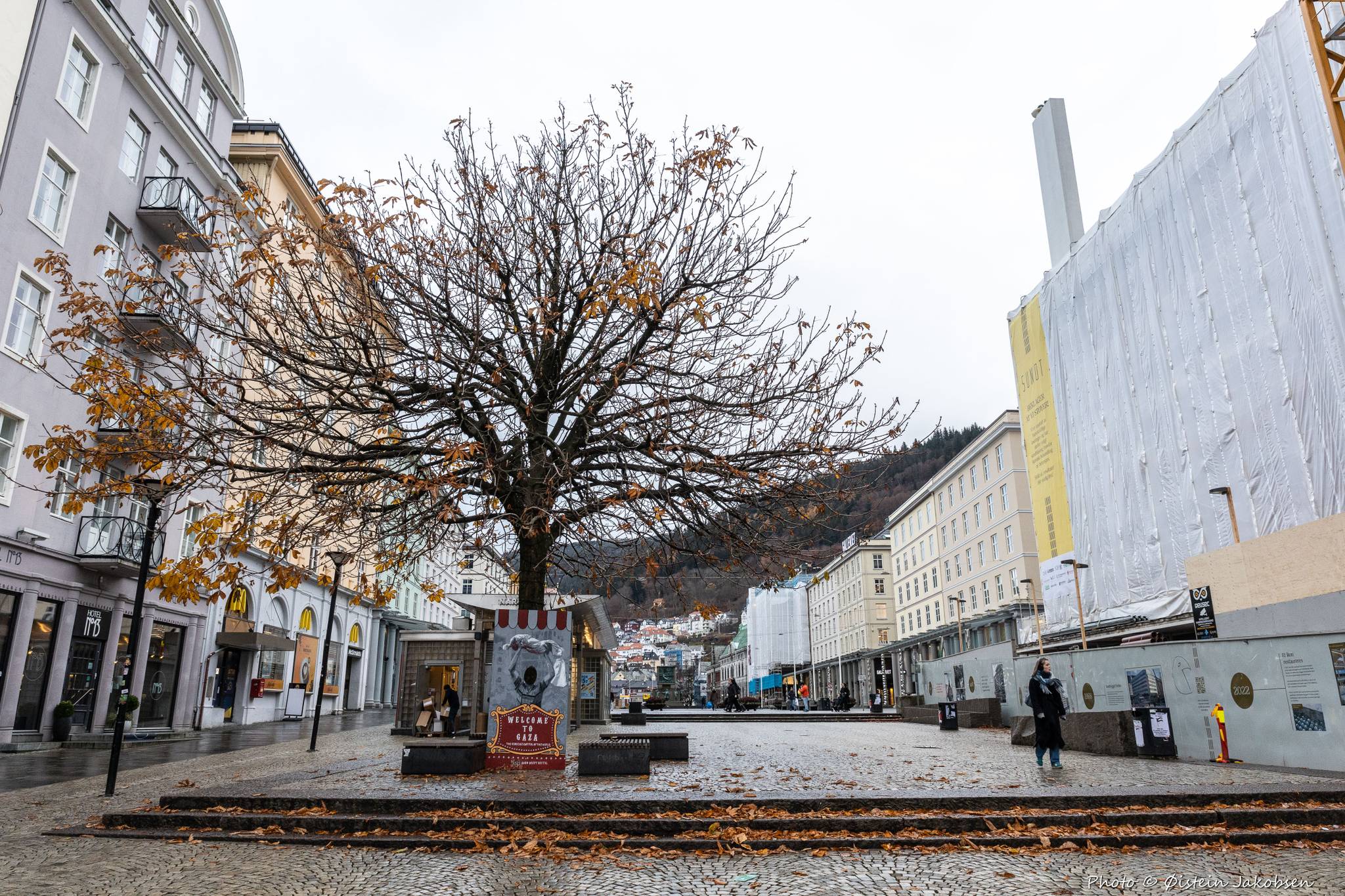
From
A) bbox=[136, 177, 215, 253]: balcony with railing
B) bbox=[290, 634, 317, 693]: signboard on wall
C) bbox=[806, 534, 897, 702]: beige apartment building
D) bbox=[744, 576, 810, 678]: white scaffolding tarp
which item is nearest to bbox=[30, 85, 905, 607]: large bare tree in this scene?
bbox=[136, 177, 215, 253]: balcony with railing

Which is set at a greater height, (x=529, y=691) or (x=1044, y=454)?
(x=1044, y=454)

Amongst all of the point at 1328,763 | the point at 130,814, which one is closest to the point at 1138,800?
the point at 1328,763

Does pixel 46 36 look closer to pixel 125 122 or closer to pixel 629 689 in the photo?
pixel 125 122

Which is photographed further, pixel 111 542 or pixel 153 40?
pixel 153 40

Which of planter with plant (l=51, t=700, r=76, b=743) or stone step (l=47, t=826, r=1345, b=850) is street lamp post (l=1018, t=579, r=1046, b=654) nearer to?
stone step (l=47, t=826, r=1345, b=850)

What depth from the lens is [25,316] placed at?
2008 centimetres

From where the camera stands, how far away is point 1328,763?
12766 millimetres

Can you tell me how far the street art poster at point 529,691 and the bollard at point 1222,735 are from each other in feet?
36.4

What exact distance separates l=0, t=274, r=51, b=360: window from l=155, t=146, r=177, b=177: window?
6458 mm

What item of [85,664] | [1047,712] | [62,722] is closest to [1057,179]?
[1047,712]

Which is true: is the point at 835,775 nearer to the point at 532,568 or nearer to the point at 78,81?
the point at 532,568

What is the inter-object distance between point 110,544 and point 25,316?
6.02 metres

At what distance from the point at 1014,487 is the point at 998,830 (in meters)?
47.4

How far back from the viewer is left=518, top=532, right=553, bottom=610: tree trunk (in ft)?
41.6
